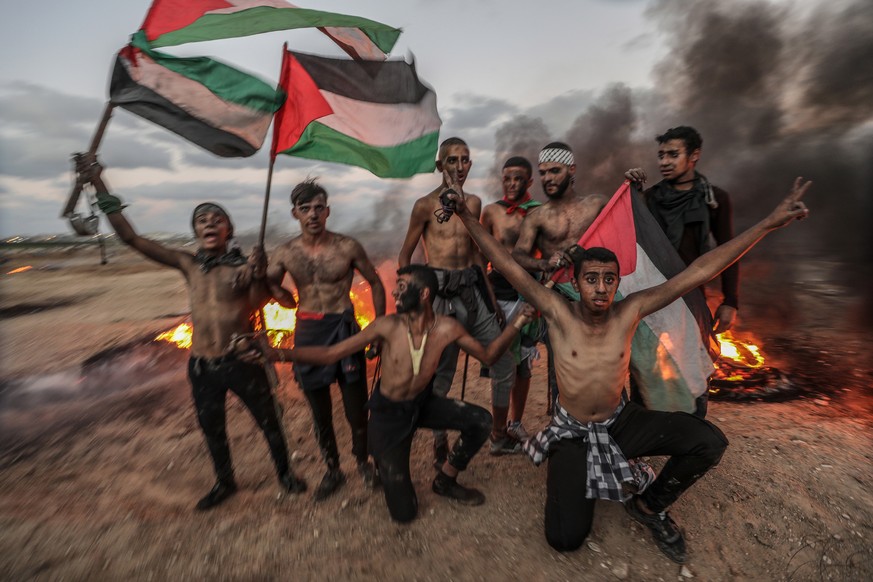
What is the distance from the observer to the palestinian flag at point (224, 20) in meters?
3.51

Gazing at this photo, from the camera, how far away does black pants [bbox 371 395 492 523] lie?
3525 mm

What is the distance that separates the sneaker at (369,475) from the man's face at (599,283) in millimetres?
2669

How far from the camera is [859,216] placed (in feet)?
49.5

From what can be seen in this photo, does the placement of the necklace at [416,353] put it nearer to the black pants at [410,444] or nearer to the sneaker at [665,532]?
the black pants at [410,444]

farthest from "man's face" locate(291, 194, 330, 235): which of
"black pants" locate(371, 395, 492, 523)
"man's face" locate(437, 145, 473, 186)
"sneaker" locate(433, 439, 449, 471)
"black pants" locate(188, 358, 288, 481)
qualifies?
"sneaker" locate(433, 439, 449, 471)

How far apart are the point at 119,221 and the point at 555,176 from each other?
3915 millimetres

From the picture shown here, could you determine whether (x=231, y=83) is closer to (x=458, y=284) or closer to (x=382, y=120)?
(x=382, y=120)

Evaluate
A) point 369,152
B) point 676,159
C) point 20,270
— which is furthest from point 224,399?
point 20,270

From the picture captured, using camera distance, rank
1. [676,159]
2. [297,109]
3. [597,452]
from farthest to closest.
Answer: [297,109] < [676,159] < [597,452]

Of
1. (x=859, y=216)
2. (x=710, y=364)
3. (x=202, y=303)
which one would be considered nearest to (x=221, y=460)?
(x=202, y=303)

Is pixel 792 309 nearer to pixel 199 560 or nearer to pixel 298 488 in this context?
pixel 298 488

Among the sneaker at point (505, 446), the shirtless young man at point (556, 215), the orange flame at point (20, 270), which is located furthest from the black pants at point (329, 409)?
the orange flame at point (20, 270)

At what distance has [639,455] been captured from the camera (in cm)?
322

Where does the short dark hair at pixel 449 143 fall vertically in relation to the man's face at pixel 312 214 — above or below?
above
